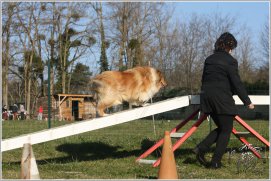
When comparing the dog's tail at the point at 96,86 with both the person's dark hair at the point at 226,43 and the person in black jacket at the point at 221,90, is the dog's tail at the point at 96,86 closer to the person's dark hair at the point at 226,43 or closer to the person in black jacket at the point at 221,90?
the person in black jacket at the point at 221,90

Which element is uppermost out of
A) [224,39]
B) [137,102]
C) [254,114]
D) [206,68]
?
[224,39]

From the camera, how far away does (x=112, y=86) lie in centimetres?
661

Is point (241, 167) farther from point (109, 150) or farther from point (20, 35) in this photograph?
point (20, 35)

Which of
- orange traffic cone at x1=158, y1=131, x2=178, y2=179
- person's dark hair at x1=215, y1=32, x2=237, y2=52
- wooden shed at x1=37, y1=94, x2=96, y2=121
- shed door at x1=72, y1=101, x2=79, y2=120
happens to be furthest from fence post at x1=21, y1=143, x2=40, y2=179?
shed door at x1=72, y1=101, x2=79, y2=120

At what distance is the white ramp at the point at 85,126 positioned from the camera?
17.3 ft

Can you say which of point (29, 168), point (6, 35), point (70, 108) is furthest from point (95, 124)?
Answer: point (6, 35)

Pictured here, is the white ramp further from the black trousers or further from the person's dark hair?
the person's dark hair

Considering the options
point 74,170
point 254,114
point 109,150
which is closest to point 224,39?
point 74,170

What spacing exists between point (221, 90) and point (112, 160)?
2426 millimetres

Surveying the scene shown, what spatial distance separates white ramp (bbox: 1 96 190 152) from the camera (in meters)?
5.27

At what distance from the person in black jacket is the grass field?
49 centimetres

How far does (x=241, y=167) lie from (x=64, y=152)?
3708 mm

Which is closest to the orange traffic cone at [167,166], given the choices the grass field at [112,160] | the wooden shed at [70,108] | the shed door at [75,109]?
the grass field at [112,160]

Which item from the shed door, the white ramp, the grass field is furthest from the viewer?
the shed door
